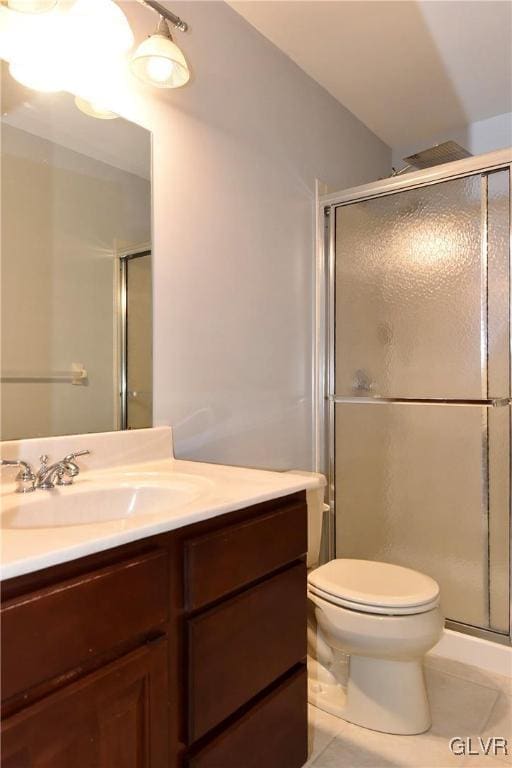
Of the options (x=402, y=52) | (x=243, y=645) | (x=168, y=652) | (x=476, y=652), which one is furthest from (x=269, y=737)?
(x=402, y=52)

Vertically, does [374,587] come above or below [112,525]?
below

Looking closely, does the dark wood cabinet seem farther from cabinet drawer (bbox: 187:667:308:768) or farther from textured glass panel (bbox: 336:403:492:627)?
textured glass panel (bbox: 336:403:492:627)

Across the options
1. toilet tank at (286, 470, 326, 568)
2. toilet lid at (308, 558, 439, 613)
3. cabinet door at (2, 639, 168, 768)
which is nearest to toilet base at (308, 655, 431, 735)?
toilet lid at (308, 558, 439, 613)

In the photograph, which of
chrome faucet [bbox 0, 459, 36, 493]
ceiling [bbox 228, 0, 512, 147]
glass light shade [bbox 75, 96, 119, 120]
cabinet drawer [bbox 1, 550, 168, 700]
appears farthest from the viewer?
ceiling [bbox 228, 0, 512, 147]

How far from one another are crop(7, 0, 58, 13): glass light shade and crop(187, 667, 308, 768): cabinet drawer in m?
1.57

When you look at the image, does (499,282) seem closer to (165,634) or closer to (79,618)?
(165,634)

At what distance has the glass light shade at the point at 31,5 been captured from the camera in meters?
1.07

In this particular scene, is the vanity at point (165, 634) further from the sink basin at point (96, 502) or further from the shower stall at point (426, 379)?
the shower stall at point (426, 379)

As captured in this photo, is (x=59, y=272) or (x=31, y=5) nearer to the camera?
(x=31, y=5)

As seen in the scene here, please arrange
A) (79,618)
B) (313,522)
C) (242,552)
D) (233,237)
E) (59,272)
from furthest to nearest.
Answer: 1. (233,237)
2. (313,522)
3. (59,272)
4. (242,552)
5. (79,618)

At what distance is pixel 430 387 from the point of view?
2061 millimetres

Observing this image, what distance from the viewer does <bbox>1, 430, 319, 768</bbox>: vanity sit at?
682 millimetres

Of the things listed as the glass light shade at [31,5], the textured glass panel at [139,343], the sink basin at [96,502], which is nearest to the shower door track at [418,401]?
the textured glass panel at [139,343]

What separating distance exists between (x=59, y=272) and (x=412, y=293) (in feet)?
4.74
